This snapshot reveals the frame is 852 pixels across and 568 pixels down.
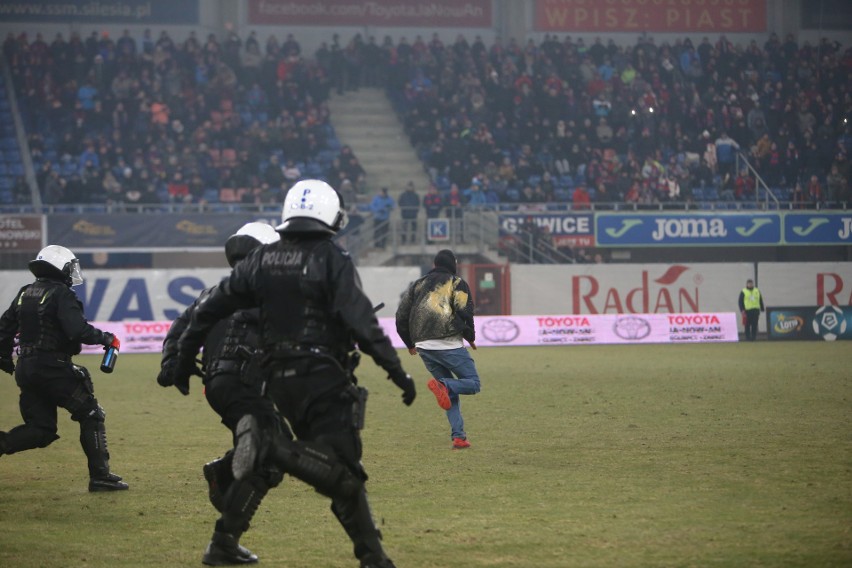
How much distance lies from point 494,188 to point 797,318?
977cm

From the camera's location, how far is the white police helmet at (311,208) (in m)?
6.23

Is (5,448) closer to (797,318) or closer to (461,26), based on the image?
(797,318)

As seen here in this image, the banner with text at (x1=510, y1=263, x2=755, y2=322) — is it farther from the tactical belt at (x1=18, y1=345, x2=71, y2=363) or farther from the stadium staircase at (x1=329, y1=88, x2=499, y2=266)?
the tactical belt at (x1=18, y1=345, x2=71, y2=363)

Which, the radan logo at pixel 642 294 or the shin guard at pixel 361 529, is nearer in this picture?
the shin guard at pixel 361 529

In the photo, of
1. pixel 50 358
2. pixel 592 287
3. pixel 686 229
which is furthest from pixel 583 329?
pixel 50 358

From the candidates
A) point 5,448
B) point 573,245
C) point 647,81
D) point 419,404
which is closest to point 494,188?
point 573,245

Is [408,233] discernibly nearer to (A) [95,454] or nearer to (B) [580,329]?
(B) [580,329]

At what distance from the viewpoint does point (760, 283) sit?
3397 centimetres

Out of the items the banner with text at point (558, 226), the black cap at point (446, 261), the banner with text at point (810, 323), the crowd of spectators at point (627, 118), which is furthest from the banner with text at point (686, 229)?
the black cap at point (446, 261)

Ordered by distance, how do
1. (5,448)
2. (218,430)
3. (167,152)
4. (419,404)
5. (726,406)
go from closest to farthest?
(5,448) < (218,430) < (726,406) < (419,404) < (167,152)

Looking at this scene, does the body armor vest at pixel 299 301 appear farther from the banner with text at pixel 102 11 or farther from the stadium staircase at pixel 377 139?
the banner with text at pixel 102 11

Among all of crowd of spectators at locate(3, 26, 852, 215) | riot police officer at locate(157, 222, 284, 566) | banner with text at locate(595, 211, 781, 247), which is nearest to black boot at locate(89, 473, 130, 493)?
riot police officer at locate(157, 222, 284, 566)

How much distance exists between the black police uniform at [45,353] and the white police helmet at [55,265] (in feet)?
0.17

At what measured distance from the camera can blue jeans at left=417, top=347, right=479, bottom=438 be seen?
37.9 ft
